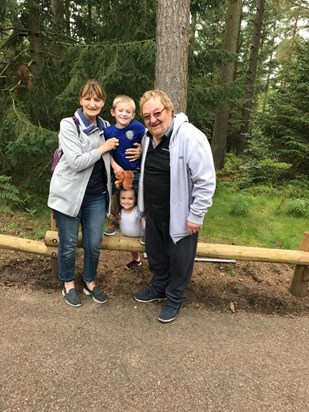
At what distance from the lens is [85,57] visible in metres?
5.51

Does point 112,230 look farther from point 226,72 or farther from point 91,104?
point 226,72

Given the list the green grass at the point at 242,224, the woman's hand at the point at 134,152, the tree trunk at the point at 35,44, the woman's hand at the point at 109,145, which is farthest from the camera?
the tree trunk at the point at 35,44

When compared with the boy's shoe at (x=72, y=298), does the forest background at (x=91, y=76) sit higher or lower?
higher

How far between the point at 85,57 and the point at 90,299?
153 inches

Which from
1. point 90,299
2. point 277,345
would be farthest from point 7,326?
point 277,345

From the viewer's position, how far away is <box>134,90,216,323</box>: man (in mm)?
2893

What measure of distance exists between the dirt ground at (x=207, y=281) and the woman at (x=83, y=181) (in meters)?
0.57

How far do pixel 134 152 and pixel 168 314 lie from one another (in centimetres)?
171

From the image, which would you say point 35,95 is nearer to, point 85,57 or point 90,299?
point 85,57

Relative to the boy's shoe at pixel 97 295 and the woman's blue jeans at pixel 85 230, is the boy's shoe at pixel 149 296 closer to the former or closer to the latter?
the boy's shoe at pixel 97 295

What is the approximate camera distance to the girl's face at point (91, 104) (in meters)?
3.12

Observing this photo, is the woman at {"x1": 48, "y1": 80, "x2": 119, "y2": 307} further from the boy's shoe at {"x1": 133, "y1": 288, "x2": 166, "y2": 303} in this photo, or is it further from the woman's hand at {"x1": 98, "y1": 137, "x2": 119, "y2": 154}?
the boy's shoe at {"x1": 133, "y1": 288, "x2": 166, "y2": 303}

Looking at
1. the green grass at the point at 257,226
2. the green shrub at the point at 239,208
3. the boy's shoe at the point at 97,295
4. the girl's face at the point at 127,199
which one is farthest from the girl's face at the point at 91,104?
the green shrub at the point at 239,208

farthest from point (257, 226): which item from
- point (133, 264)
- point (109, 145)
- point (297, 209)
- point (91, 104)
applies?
point (91, 104)
